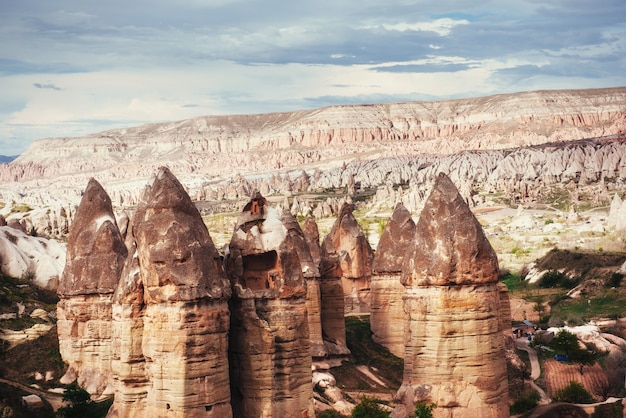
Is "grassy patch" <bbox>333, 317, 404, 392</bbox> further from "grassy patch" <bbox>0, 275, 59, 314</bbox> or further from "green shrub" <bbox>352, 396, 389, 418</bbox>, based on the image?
"grassy patch" <bbox>0, 275, 59, 314</bbox>

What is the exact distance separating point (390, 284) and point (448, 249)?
1538cm

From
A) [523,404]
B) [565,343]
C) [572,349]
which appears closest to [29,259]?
[565,343]

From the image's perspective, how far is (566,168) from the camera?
142 m

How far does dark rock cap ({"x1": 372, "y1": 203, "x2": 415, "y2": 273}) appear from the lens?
123ft

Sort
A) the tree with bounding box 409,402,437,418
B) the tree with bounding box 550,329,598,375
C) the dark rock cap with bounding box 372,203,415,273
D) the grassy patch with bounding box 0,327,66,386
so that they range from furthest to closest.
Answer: the dark rock cap with bounding box 372,203,415,273 → the tree with bounding box 550,329,598,375 → the grassy patch with bounding box 0,327,66,386 → the tree with bounding box 409,402,437,418

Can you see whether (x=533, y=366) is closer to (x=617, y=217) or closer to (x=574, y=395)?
(x=574, y=395)

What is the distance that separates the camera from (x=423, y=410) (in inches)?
843

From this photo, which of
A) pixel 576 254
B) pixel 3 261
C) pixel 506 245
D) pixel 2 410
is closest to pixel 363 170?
pixel 506 245

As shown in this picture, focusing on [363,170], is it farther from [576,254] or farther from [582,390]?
[582,390]

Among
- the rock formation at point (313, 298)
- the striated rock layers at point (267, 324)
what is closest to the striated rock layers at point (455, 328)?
the striated rock layers at point (267, 324)

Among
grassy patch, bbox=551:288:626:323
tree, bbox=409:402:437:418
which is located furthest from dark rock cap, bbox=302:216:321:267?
tree, bbox=409:402:437:418

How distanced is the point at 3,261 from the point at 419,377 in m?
21.6

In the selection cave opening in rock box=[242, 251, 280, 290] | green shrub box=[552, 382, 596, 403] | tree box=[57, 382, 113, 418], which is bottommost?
green shrub box=[552, 382, 596, 403]

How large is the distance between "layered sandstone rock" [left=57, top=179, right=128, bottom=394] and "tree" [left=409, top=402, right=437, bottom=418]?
965 cm
